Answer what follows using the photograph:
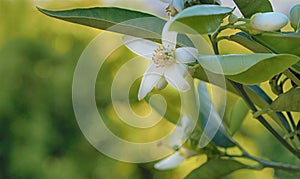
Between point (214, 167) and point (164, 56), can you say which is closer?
point (164, 56)

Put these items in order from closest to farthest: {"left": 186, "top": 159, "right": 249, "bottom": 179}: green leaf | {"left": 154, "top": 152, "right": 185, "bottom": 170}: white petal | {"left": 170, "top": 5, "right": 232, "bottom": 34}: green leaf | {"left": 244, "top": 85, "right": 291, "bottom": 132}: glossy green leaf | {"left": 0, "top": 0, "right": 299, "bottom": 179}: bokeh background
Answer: {"left": 170, "top": 5, "right": 232, "bottom": 34}: green leaf
{"left": 244, "top": 85, "right": 291, "bottom": 132}: glossy green leaf
{"left": 186, "top": 159, "right": 249, "bottom": 179}: green leaf
{"left": 154, "top": 152, "right": 185, "bottom": 170}: white petal
{"left": 0, "top": 0, "right": 299, "bottom": 179}: bokeh background

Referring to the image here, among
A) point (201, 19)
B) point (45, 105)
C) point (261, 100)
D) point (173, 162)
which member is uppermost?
point (201, 19)

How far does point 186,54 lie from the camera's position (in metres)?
0.39

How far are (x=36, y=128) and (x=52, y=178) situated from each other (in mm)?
175

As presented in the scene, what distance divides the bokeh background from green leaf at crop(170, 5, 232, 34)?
1.23 metres

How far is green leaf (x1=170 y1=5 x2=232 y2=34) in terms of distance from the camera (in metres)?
0.33

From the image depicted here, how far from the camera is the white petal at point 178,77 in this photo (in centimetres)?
40

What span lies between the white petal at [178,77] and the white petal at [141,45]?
2 centimetres

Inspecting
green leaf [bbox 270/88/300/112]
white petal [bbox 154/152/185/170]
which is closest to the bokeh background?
white petal [bbox 154/152/185/170]

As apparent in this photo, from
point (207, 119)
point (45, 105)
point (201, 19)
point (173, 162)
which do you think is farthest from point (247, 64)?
point (45, 105)

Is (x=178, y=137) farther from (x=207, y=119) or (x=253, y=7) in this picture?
(x=253, y=7)

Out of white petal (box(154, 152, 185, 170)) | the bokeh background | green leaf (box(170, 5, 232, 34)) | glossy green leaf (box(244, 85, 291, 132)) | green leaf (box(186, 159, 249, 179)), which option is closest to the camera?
green leaf (box(170, 5, 232, 34))

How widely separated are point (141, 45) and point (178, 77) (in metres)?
0.05

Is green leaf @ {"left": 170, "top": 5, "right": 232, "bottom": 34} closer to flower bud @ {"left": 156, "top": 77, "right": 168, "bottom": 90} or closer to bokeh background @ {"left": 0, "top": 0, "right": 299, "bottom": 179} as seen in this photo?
flower bud @ {"left": 156, "top": 77, "right": 168, "bottom": 90}
